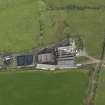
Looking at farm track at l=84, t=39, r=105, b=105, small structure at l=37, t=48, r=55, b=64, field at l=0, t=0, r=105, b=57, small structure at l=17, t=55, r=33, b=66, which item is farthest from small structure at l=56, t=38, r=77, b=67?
small structure at l=17, t=55, r=33, b=66

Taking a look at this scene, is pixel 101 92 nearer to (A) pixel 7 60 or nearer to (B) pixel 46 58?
(B) pixel 46 58

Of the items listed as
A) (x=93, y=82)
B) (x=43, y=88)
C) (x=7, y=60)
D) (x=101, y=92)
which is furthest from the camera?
(x=7, y=60)

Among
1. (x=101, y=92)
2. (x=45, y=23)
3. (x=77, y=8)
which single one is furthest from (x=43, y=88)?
(x=77, y=8)

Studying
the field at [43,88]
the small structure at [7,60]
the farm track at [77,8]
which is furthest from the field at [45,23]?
the field at [43,88]

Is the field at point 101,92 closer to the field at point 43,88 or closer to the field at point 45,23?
the field at point 43,88

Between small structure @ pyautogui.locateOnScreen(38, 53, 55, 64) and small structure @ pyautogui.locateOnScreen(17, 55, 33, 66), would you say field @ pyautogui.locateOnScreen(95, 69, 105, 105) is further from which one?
small structure @ pyautogui.locateOnScreen(17, 55, 33, 66)

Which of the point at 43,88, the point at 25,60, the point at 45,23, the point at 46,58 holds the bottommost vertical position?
the point at 43,88

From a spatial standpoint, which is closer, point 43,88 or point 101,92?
point 101,92
